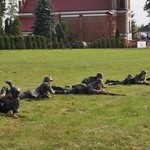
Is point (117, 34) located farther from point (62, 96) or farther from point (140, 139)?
point (140, 139)

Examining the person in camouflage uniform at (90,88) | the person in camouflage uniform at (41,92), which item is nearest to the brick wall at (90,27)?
the person in camouflage uniform at (90,88)

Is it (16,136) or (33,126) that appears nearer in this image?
(16,136)

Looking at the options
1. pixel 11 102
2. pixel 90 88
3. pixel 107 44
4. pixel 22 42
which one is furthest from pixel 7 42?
pixel 11 102

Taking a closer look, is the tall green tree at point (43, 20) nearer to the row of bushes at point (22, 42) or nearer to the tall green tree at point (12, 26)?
the tall green tree at point (12, 26)

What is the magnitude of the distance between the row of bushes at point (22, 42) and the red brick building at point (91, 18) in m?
18.7

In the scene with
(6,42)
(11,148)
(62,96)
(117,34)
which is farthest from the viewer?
(117,34)

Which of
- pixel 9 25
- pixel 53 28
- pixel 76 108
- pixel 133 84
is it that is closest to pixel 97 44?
pixel 53 28

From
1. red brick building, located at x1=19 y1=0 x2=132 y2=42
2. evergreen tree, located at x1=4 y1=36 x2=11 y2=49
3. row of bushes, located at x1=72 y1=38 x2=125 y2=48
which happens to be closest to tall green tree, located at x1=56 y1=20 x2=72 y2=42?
row of bushes, located at x1=72 y1=38 x2=125 y2=48

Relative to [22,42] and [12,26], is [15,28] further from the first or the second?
[22,42]

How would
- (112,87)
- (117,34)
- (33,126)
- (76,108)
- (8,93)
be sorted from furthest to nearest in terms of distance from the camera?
(117,34) < (112,87) < (76,108) < (8,93) < (33,126)

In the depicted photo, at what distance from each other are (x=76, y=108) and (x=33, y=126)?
2.23 meters

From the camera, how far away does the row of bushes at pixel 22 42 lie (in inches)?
2441

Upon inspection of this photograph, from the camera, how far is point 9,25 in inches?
2972

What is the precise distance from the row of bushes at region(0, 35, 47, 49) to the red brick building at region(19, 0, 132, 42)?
737 inches
